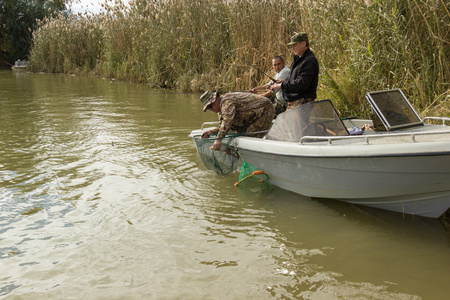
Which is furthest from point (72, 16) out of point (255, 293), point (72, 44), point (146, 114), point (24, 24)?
point (255, 293)

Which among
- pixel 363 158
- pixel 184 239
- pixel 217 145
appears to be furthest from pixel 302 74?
pixel 184 239

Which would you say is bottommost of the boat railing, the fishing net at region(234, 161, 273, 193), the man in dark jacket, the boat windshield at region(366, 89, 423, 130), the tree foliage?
the fishing net at region(234, 161, 273, 193)

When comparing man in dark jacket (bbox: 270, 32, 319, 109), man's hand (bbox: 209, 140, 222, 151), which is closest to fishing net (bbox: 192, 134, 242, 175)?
man's hand (bbox: 209, 140, 222, 151)

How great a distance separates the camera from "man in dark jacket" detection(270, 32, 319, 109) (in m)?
5.18

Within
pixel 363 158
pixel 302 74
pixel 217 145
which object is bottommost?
pixel 217 145

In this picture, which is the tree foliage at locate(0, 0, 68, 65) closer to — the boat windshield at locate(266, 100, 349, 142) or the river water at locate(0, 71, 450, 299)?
the river water at locate(0, 71, 450, 299)

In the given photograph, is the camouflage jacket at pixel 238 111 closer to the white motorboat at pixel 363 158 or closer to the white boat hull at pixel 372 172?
the white motorboat at pixel 363 158

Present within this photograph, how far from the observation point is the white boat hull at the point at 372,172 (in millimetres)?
3516

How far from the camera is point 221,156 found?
573 cm

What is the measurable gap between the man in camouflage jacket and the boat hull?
80 cm

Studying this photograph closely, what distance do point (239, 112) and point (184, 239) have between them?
210 cm

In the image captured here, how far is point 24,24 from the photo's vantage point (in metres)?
34.5

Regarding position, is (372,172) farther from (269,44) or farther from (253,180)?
(269,44)

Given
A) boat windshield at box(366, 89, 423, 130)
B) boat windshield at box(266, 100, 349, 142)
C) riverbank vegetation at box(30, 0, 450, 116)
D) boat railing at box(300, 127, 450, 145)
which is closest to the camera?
boat railing at box(300, 127, 450, 145)
